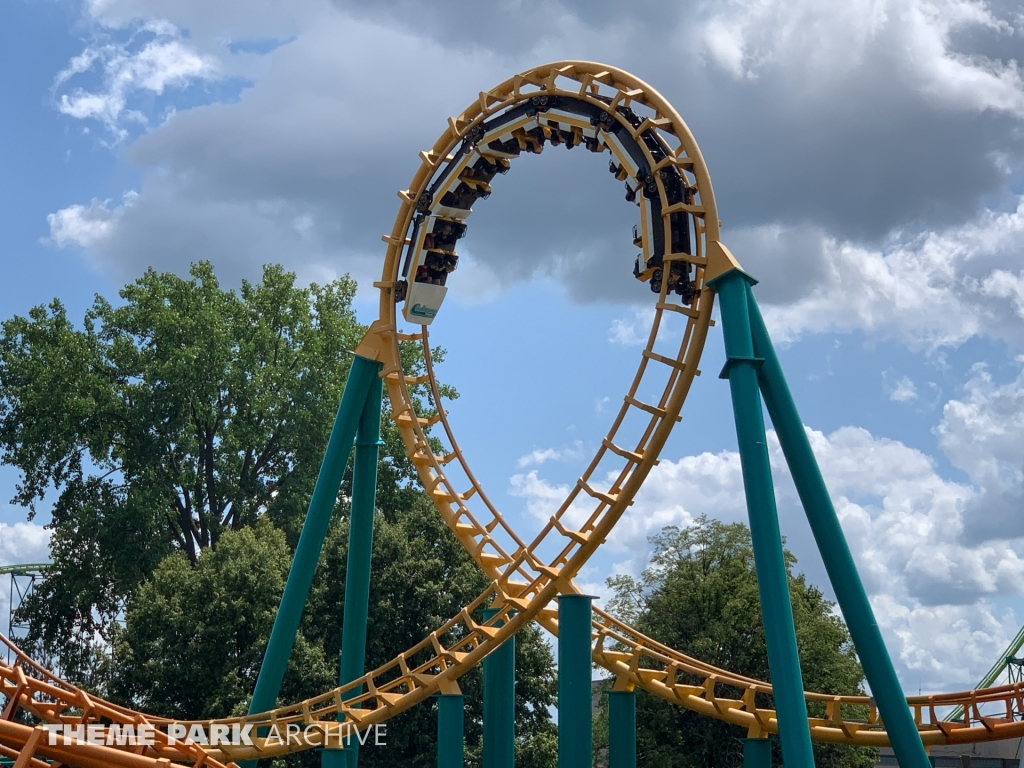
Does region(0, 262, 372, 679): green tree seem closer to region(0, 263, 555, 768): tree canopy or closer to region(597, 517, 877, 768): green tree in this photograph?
region(0, 263, 555, 768): tree canopy

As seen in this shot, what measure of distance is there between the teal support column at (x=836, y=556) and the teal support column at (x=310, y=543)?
20.0 feet

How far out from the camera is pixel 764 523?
12805 mm

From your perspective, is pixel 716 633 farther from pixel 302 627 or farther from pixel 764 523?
pixel 764 523

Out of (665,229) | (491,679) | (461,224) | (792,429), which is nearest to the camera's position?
(792,429)

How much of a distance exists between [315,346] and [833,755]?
Result: 54.8 feet

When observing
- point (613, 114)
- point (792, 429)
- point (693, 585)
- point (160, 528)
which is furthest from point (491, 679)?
point (160, 528)

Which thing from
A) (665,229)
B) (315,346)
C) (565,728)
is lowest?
(565,728)

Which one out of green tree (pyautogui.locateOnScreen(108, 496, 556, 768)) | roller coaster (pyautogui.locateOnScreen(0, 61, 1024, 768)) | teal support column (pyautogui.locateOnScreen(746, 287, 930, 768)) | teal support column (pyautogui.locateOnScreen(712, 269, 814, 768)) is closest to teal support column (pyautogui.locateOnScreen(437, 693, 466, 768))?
roller coaster (pyautogui.locateOnScreen(0, 61, 1024, 768))

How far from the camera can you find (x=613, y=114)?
1534 cm

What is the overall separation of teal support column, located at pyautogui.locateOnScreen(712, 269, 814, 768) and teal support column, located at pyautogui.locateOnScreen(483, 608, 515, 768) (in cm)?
481

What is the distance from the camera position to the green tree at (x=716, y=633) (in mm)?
26469

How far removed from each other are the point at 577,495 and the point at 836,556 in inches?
128

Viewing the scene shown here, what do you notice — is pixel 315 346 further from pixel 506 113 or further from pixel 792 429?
pixel 792 429

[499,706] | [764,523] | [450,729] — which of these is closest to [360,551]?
[499,706]
